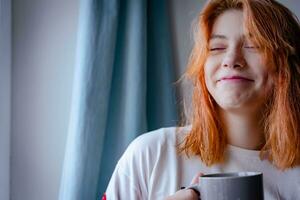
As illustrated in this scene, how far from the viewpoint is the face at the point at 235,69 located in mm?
733

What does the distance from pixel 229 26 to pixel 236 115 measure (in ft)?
0.64

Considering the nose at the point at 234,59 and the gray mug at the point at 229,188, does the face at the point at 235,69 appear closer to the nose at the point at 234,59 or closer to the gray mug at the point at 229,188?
the nose at the point at 234,59

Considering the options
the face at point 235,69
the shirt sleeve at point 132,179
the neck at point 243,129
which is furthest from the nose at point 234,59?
the shirt sleeve at point 132,179

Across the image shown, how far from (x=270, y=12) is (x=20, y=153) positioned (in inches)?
28.7

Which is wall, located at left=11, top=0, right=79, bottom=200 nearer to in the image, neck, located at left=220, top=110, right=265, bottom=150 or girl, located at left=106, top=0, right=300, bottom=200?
girl, located at left=106, top=0, right=300, bottom=200

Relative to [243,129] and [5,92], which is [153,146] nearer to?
[243,129]

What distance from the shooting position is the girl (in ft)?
2.46

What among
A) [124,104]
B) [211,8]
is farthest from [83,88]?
[211,8]

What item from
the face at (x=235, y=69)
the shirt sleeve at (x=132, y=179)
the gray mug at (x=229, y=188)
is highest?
the face at (x=235, y=69)

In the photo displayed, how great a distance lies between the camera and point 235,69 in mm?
735

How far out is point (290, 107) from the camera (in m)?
0.81

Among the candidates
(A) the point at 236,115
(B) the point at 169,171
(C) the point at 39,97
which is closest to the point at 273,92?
(A) the point at 236,115

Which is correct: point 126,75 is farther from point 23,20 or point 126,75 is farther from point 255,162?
point 255,162

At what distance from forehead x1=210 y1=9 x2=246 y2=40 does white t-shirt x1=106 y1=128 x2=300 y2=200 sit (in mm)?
248
